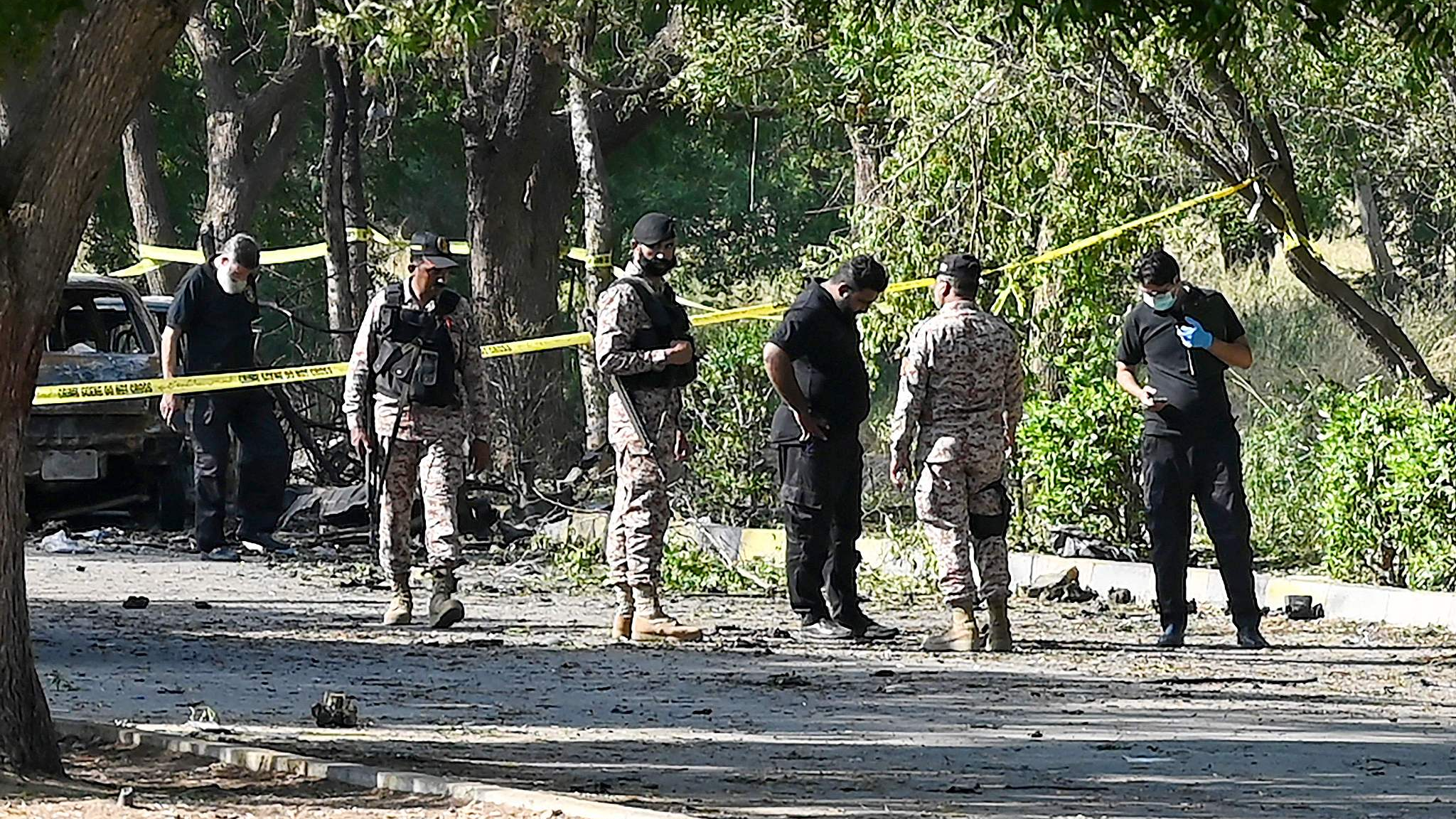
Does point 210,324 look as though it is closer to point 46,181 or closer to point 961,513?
point 961,513

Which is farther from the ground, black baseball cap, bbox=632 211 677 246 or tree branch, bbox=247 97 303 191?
tree branch, bbox=247 97 303 191

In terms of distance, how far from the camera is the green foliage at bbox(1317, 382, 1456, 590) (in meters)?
12.8

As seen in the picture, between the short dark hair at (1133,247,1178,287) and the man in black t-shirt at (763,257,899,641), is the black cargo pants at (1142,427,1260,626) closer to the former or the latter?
the short dark hair at (1133,247,1178,287)

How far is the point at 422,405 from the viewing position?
458 inches

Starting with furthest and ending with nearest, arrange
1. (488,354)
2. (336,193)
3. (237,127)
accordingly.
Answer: (237,127) < (336,193) < (488,354)

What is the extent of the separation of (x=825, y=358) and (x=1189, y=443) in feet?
5.83

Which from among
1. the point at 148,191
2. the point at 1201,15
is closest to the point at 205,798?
the point at 1201,15

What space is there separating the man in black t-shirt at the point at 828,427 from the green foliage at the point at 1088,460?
3.07 m

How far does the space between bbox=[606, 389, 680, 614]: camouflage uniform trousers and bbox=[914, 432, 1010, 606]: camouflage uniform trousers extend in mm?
1193

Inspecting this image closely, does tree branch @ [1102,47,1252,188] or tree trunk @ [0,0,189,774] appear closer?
tree trunk @ [0,0,189,774]

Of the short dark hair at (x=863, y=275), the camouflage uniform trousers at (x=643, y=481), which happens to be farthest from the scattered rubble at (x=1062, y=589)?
the camouflage uniform trousers at (x=643, y=481)

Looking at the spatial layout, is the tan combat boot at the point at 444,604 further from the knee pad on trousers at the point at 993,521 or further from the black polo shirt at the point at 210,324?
the black polo shirt at the point at 210,324

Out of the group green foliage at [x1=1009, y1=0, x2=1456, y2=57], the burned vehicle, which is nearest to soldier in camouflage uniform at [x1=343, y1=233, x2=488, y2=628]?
green foliage at [x1=1009, y1=0, x2=1456, y2=57]

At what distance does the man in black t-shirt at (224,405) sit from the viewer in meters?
15.7
